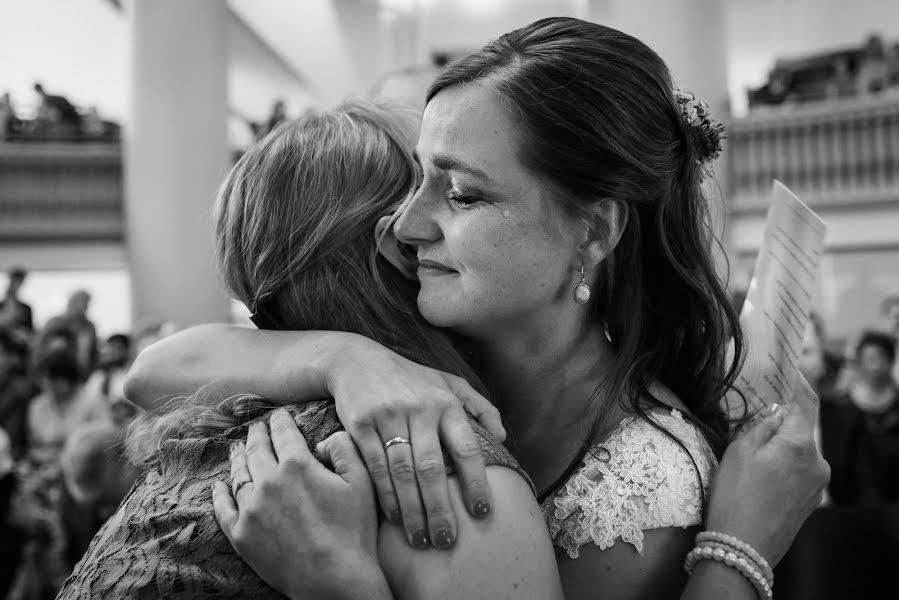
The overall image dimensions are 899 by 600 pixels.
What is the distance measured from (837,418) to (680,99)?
3381 millimetres

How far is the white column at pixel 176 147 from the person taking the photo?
9500mm

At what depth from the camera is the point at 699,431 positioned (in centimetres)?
158

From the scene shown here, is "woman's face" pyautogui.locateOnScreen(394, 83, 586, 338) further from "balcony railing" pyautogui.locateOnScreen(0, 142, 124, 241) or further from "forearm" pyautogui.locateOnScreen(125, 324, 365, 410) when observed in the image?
"balcony railing" pyautogui.locateOnScreen(0, 142, 124, 241)

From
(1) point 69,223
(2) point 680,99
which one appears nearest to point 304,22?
(1) point 69,223

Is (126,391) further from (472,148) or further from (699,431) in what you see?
(699,431)

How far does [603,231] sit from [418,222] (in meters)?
0.33

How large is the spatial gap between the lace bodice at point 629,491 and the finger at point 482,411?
8.8 inches

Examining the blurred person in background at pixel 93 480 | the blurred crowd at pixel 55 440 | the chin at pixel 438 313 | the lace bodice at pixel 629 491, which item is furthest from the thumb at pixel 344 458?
the blurred person in background at pixel 93 480

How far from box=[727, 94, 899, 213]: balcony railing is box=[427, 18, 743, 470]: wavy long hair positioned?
974 centimetres

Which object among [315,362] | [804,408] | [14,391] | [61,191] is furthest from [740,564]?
[61,191]

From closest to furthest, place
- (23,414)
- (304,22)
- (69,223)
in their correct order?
(23,414), (69,223), (304,22)

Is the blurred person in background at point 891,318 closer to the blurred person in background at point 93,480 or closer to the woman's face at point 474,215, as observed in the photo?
the blurred person in background at point 93,480

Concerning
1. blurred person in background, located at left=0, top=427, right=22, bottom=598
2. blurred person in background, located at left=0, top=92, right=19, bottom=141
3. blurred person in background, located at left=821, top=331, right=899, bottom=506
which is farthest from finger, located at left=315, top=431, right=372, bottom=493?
blurred person in background, located at left=0, top=92, right=19, bottom=141

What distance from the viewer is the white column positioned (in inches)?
374
